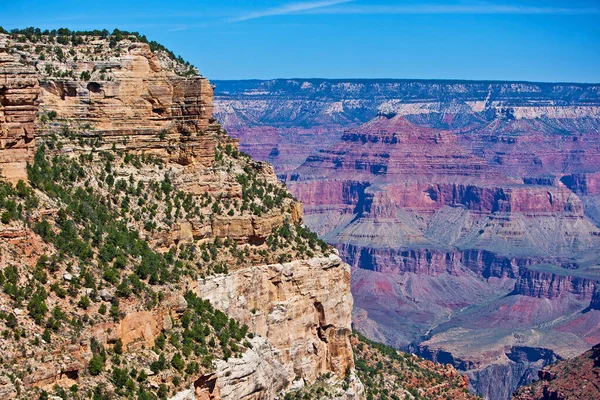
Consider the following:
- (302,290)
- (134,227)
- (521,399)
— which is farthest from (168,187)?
(521,399)

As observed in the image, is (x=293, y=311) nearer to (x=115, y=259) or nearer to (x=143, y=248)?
(x=143, y=248)

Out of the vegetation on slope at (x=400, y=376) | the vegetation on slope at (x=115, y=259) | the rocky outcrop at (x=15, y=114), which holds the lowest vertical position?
the vegetation on slope at (x=400, y=376)

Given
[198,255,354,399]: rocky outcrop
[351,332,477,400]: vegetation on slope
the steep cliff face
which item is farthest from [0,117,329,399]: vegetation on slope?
[351,332,477,400]: vegetation on slope

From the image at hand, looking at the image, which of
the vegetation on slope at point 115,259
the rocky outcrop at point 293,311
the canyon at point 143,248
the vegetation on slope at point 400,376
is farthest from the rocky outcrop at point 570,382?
the vegetation on slope at point 115,259

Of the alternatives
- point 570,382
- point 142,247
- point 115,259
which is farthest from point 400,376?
point 115,259

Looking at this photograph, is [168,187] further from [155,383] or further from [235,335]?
[155,383]

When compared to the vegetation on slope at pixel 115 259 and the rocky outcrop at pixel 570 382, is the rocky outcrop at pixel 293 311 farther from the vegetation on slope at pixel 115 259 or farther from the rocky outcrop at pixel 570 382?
the rocky outcrop at pixel 570 382

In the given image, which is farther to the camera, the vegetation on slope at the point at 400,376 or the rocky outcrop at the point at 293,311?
the vegetation on slope at the point at 400,376
